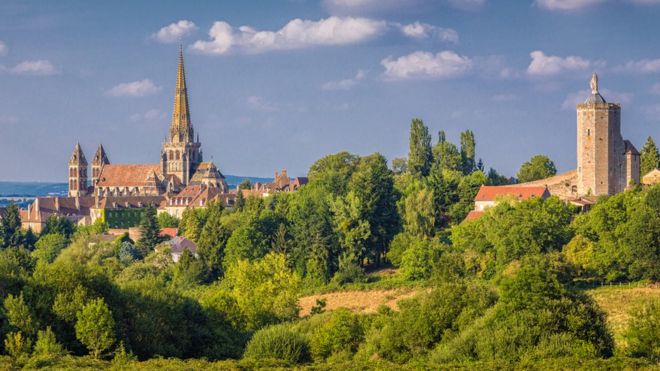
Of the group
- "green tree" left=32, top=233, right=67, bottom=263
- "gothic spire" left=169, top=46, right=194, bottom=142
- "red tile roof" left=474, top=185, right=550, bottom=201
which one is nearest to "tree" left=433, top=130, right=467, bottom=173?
"red tile roof" left=474, top=185, right=550, bottom=201

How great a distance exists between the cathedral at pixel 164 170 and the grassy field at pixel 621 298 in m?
84.4

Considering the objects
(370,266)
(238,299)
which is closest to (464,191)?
(370,266)

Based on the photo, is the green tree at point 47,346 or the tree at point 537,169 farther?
the tree at point 537,169

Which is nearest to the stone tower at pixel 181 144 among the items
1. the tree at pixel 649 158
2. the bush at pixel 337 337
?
the tree at pixel 649 158

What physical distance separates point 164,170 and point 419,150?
66.5 metres

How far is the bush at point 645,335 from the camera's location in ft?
115

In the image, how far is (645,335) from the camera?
35781 millimetres

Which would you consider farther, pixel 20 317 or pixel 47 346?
pixel 20 317

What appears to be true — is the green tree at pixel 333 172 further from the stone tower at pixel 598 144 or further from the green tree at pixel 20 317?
the green tree at pixel 20 317

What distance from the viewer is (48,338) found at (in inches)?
1410

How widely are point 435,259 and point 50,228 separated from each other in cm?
4546

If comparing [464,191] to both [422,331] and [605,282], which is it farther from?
[422,331]

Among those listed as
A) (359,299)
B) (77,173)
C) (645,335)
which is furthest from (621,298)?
(77,173)

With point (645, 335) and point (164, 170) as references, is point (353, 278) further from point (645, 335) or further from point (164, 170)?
point (164, 170)
